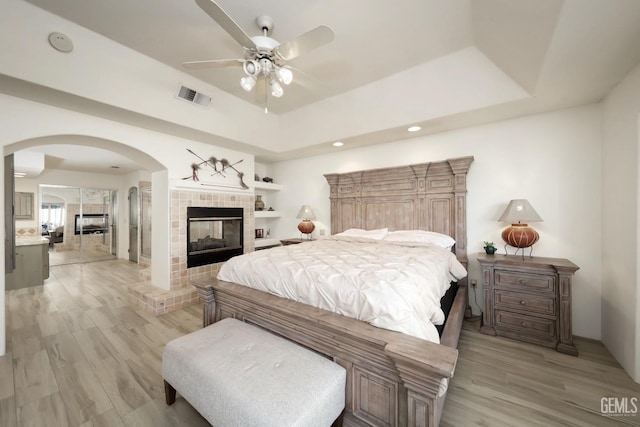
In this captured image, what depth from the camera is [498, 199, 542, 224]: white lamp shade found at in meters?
2.56

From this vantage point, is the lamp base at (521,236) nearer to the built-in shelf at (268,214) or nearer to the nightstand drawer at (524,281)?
the nightstand drawer at (524,281)

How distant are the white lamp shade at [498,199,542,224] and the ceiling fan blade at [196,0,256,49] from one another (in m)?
3.04

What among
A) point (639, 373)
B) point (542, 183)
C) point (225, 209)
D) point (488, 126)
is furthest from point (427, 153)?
point (225, 209)

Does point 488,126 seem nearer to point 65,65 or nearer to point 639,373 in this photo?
point 639,373

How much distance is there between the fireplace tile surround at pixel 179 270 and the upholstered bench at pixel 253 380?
1.79 meters

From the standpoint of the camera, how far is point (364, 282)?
1.51 m

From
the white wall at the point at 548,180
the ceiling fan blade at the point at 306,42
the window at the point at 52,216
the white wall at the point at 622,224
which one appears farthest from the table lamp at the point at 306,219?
the window at the point at 52,216

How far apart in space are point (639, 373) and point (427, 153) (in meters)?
2.83

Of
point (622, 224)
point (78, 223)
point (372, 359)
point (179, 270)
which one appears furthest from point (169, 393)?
point (78, 223)

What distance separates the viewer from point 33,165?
14.5ft

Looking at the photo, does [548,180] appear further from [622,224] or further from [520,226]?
[622,224]

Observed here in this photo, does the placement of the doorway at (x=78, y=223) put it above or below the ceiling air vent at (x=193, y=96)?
below

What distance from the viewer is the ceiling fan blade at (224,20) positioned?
1.44 meters

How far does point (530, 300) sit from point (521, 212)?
36.0 inches
